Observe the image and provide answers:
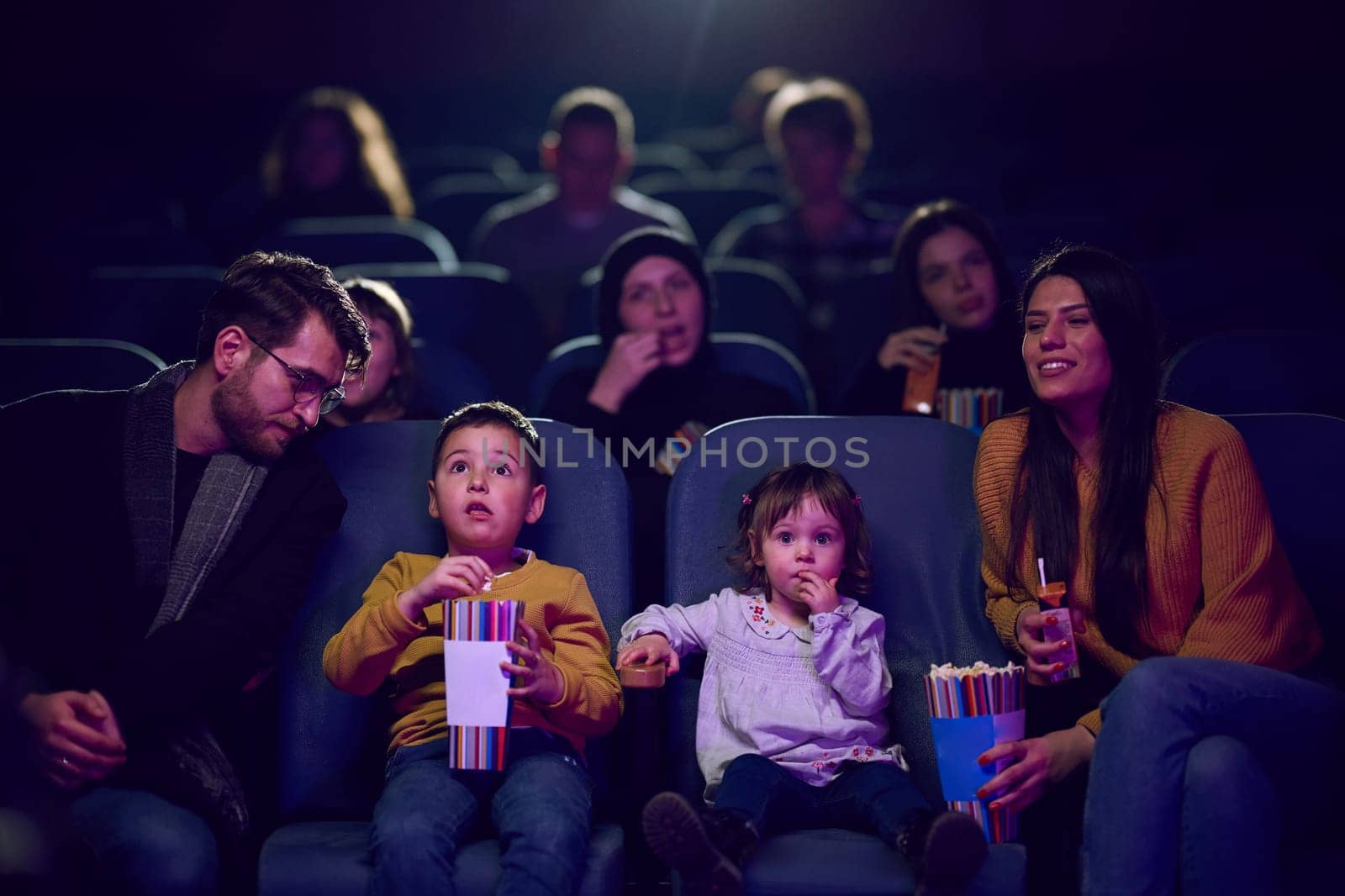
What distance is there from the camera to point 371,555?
Answer: 7.17 ft

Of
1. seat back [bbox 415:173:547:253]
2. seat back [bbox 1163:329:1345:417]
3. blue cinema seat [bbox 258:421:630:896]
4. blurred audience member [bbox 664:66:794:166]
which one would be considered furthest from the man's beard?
blurred audience member [bbox 664:66:794:166]

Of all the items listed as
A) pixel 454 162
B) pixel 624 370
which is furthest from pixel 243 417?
pixel 454 162

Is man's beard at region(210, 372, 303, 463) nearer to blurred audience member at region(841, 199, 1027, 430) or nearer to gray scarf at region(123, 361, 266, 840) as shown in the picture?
gray scarf at region(123, 361, 266, 840)

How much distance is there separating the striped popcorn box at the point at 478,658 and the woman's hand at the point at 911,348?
4.45 ft

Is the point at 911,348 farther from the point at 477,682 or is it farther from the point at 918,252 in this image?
the point at 477,682

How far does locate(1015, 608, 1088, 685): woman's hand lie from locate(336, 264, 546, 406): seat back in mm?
1747

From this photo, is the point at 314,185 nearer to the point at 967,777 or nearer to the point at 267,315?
the point at 267,315

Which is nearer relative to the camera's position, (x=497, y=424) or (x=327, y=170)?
(x=497, y=424)

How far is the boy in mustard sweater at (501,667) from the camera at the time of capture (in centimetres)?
178

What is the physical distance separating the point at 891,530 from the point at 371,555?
0.87 meters

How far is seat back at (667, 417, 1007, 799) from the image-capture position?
212 cm

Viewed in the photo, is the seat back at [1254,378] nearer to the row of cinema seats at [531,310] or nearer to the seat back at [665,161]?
the row of cinema seats at [531,310]

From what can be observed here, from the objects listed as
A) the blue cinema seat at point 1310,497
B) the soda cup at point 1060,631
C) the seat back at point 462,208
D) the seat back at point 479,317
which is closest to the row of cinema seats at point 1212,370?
the blue cinema seat at point 1310,497

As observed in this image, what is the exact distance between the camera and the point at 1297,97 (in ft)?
19.4
